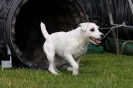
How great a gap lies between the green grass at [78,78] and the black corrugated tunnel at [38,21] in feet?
2.98

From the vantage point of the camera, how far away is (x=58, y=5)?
862cm

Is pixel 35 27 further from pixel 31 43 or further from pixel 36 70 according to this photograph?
pixel 36 70

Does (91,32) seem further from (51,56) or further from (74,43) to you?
(51,56)

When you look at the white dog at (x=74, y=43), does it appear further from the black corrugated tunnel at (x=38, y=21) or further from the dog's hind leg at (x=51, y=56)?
the black corrugated tunnel at (x=38, y=21)

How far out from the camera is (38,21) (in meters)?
9.10

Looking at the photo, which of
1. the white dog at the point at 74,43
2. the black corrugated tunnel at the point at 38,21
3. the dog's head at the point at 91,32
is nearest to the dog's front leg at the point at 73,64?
the white dog at the point at 74,43

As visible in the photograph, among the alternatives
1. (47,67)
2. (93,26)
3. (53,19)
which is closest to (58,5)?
(53,19)

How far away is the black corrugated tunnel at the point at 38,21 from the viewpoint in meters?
8.09

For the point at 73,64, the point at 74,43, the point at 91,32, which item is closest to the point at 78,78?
the point at 73,64

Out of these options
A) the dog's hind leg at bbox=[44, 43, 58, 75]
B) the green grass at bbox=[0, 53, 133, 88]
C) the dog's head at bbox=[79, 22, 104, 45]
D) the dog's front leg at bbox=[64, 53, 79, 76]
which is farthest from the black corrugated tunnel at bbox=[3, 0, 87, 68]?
the dog's head at bbox=[79, 22, 104, 45]

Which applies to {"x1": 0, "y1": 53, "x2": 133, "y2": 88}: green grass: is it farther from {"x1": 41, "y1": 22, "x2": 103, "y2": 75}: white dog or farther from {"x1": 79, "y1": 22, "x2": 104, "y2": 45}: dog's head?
{"x1": 79, "y1": 22, "x2": 104, "y2": 45}: dog's head

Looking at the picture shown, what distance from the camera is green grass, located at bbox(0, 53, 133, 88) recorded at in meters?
5.62

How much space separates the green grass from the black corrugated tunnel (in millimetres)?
907

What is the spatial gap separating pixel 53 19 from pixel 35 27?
1.45 feet
